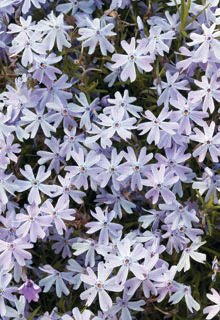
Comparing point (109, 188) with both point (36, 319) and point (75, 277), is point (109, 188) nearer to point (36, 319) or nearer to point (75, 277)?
point (75, 277)

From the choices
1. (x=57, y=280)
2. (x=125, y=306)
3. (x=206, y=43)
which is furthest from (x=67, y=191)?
(x=206, y=43)

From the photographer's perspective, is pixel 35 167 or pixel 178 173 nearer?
pixel 178 173

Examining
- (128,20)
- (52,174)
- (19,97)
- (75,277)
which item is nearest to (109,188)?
(52,174)

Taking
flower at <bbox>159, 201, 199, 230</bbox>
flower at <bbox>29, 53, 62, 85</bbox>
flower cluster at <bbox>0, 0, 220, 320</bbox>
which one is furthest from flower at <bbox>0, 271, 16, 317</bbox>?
flower at <bbox>29, 53, 62, 85</bbox>

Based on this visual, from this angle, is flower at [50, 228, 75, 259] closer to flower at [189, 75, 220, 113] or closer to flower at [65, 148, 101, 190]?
flower at [65, 148, 101, 190]

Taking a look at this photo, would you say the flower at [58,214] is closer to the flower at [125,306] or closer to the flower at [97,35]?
the flower at [125,306]

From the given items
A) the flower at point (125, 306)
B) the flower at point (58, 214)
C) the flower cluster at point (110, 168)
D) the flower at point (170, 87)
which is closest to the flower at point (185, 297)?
the flower cluster at point (110, 168)
